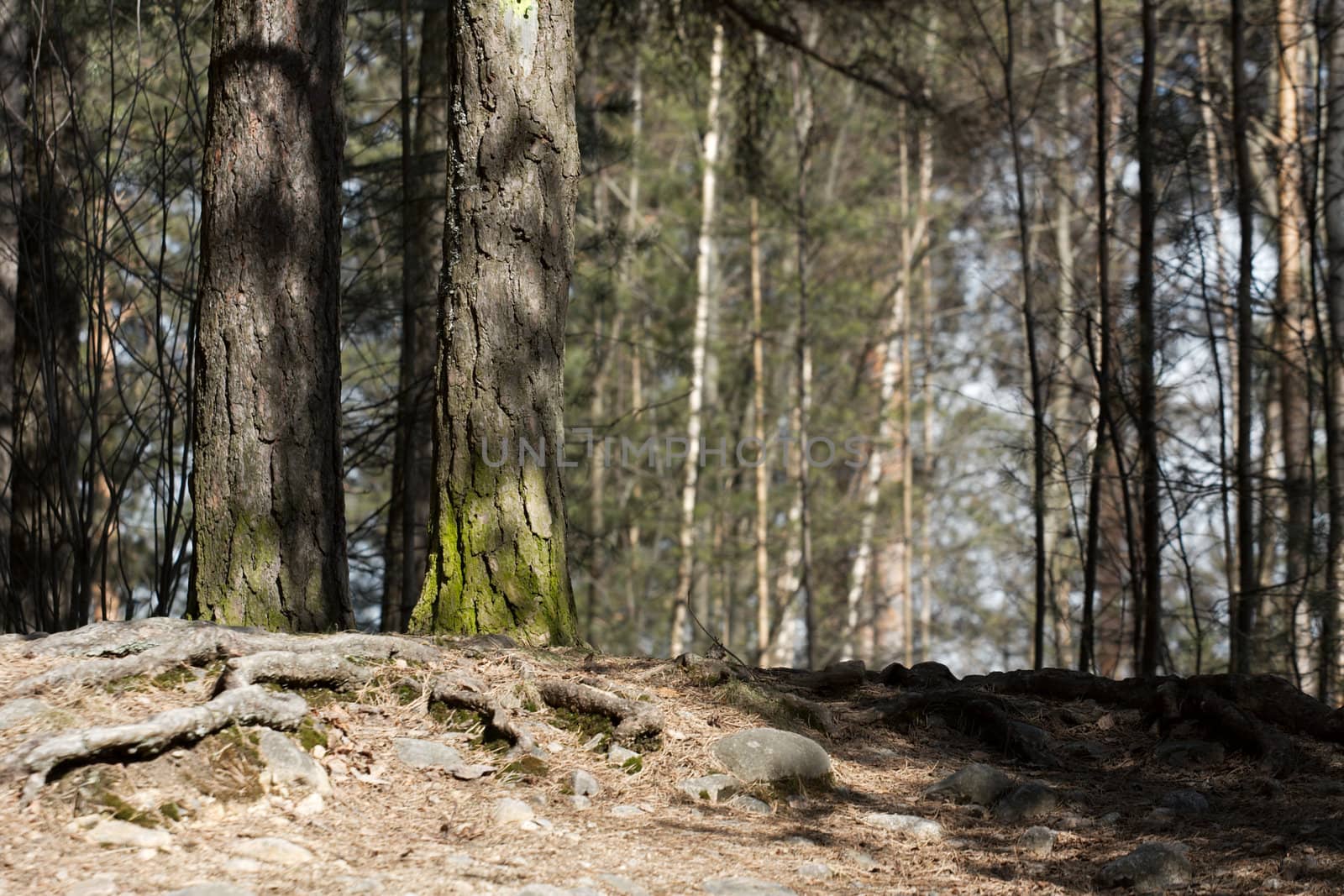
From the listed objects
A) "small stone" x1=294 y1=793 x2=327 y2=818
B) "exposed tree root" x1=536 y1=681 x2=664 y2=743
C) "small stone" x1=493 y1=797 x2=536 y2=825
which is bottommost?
"small stone" x1=493 y1=797 x2=536 y2=825

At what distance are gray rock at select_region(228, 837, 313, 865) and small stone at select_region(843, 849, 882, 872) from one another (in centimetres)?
134

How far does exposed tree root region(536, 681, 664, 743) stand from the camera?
353 centimetres

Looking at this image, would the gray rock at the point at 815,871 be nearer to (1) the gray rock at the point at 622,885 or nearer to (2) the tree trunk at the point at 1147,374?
(1) the gray rock at the point at 622,885

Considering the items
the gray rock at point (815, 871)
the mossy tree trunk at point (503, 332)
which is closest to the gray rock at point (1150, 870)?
the gray rock at point (815, 871)

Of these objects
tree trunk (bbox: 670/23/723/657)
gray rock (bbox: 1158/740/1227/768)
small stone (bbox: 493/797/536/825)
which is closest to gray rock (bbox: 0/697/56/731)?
small stone (bbox: 493/797/536/825)

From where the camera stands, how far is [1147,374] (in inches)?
238

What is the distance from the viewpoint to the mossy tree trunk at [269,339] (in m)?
4.22

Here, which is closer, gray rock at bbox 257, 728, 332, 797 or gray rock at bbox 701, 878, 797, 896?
gray rock at bbox 701, 878, 797, 896

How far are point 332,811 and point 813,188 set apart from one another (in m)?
15.7

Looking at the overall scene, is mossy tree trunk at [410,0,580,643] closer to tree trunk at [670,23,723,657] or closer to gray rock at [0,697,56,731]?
gray rock at [0,697,56,731]

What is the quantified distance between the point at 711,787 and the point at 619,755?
0.98ft

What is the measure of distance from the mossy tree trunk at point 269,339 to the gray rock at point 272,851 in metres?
1.61

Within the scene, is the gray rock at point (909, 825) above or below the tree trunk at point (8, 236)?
below

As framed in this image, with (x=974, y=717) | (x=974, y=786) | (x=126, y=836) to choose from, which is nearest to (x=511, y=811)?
(x=126, y=836)
